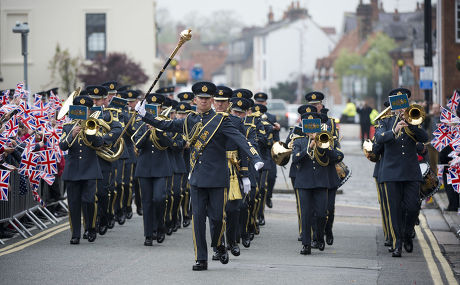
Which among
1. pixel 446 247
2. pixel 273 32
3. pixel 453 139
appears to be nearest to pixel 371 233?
pixel 446 247

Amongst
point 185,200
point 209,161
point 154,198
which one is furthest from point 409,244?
point 185,200

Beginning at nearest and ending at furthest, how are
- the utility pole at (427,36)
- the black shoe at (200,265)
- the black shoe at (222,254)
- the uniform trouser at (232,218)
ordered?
the black shoe at (200,265), the black shoe at (222,254), the uniform trouser at (232,218), the utility pole at (427,36)

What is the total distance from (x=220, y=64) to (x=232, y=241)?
138253 millimetres

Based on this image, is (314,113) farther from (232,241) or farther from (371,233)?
(371,233)

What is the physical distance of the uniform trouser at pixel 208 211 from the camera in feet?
38.6

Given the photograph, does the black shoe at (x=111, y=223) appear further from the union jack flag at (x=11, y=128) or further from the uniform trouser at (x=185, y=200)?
the union jack flag at (x=11, y=128)

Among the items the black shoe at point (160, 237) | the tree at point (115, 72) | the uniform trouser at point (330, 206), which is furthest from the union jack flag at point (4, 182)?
the tree at point (115, 72)

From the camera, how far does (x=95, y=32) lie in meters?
48.2

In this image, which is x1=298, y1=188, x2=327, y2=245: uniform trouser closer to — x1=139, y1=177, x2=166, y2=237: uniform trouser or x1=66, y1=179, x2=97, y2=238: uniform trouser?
x1=139, y1=177, x2=166, y2=237: uniform trouser

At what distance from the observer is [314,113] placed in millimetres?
13711

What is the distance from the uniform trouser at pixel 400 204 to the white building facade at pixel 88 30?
35.4m

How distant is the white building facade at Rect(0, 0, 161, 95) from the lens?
47906mm

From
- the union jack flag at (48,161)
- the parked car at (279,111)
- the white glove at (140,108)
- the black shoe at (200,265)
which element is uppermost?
the parked car at (279,111)

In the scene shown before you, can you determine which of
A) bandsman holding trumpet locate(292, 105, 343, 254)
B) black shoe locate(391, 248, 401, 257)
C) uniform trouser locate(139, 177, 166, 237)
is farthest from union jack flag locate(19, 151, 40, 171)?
black shoe locate(391, 248, 401, 257)
